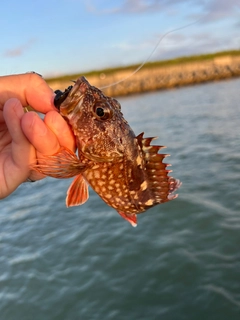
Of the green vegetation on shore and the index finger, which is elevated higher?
the green vegetation on shore

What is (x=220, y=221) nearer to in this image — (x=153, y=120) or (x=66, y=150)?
(x=66, y=150)

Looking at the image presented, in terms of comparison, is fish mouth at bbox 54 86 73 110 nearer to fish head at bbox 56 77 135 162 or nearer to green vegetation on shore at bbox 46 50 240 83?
fish head at bbox 56 77 135 162

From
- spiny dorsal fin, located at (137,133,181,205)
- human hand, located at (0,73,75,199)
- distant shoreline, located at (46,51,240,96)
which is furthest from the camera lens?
distant shoreline, located at (46,51,240,96)

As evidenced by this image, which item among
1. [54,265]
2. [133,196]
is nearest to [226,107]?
[54,265]

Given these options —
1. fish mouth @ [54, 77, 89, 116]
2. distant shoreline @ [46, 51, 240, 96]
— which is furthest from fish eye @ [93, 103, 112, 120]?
distant shoreline @ [46, 51, 240, 96]

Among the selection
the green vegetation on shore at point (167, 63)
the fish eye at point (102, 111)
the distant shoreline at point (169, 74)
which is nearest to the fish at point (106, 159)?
the fish eye at point (102, 111)

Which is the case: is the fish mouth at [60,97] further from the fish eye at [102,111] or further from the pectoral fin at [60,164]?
the pectoral fin at [60,164]
